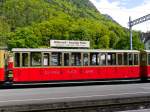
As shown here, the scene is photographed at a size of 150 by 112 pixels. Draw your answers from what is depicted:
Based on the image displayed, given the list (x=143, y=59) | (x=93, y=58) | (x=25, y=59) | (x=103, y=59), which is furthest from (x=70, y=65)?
(x=143, y=59)

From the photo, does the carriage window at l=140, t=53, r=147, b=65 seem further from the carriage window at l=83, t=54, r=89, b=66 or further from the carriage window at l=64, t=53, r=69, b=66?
the carriage window at l=64, t=53, r=69, b=66

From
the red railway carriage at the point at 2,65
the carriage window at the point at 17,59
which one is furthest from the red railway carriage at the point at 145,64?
the red railway carriage at the point at 2,65

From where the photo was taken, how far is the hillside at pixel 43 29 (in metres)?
106

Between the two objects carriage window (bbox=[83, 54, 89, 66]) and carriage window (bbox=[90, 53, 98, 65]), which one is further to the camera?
carriage window (bbox=[90, 53, 98, 65])

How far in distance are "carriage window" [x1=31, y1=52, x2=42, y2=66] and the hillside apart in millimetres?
62768

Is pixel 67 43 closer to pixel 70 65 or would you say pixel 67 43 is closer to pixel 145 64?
pixel 70 65

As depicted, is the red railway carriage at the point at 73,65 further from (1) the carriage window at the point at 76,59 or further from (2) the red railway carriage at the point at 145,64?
(2) the red railway carriage at the point at 145,64

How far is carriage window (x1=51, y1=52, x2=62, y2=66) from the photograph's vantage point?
3180 cm

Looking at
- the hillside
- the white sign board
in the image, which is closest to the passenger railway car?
the white sign board

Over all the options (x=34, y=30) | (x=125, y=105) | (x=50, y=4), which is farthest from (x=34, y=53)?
(x=50, y=4)

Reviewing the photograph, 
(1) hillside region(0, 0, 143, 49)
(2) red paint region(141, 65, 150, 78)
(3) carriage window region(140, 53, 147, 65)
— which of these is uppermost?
(1) hillside region(0, 0, 143, 49)

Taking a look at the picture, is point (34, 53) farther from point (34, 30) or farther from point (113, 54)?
point (34, 30)

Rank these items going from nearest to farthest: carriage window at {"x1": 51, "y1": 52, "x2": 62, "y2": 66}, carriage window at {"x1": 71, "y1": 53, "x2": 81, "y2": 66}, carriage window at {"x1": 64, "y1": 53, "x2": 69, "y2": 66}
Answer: carriage window at {"x1": 51, "y1": 52, "x2": 62, "y2": 66}, carriage window at {"x1": 64, "y1": 53, "x2": 69, "y2": 66}, carriage window at {"x1": 71, "y1": 53, "x2": 81, "y2": 66}

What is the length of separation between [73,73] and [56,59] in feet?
5.75
